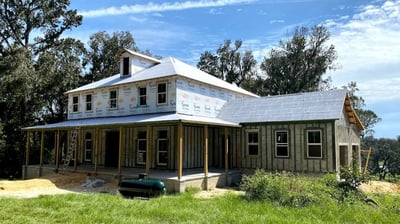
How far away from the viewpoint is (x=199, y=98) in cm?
1783

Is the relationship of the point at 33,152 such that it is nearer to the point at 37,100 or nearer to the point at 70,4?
the point at 37,100

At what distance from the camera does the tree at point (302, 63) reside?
Result: 34.4m

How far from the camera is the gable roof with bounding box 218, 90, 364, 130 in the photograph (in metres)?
14.8

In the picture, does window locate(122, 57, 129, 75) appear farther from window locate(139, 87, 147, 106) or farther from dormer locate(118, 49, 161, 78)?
window locate(139, 87, 147, 106)

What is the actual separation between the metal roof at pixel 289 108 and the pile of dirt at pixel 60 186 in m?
7.51

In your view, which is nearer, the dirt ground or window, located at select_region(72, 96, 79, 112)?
the dirt ground

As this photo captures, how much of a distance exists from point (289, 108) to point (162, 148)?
7.07m

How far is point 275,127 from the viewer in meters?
15.8

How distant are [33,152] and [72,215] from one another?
20.1 m

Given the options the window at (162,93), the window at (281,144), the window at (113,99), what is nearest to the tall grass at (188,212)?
the window at (281,144)

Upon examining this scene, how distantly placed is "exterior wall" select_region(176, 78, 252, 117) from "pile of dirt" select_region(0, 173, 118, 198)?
5.11 m

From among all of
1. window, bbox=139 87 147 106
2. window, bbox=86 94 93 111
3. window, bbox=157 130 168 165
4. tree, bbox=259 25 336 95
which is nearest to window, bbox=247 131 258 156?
window, bbox=157 130 168 165

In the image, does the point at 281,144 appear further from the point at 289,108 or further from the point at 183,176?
the point at 183,176

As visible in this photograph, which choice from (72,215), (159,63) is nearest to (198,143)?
(159,63)
